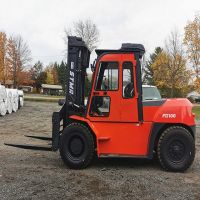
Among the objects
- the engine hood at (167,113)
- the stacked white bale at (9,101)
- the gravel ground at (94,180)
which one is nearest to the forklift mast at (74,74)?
the gravel ground at (94,180)

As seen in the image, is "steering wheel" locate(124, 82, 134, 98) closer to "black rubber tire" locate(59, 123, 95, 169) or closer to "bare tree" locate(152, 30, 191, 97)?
"black rubber tire" locate(59, 123, 95, 169)

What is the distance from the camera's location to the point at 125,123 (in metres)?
9.41

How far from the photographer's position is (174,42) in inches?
2148

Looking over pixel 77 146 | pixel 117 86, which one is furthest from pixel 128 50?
pixel 77 146

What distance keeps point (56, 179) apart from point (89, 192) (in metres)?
1.12

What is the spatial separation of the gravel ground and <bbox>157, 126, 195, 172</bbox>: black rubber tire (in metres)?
0.23

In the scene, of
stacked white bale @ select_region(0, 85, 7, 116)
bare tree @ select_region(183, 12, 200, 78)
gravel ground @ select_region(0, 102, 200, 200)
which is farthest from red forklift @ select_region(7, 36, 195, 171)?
bare tree @ select_region(183, 12, 200, 78)

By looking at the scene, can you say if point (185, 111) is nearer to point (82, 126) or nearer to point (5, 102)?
point (82, 126)

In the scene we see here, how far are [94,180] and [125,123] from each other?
166cm

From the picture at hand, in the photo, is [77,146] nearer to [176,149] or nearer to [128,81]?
[128,81]

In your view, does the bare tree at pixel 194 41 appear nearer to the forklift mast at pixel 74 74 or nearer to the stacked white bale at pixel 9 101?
the stacked white bale at pixel 9 101

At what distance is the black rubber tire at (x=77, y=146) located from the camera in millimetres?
9328

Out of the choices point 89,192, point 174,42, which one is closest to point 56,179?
point 89,192

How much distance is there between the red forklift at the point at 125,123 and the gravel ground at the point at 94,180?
422 millimetres
